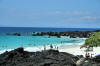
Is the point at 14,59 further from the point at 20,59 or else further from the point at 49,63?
the point at 49,63

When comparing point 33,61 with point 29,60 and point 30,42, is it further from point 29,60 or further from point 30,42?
point 30,42

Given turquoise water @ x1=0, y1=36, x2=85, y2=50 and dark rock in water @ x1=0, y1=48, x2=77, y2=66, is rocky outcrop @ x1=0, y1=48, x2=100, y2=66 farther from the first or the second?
turquoise water @ x1=0, y1=36, x2=85, y2=50

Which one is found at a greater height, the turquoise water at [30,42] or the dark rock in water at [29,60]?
the dark rock in water at [29,60]

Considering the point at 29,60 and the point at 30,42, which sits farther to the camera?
the point at 30,42

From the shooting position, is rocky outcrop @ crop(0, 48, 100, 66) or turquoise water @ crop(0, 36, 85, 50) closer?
rocky outcrop @ crop(0, 48, 100, 66)

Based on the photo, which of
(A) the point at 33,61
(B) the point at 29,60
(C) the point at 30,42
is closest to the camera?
(A) the point at 33,61

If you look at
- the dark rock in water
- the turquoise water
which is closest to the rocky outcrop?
the dark rock in water

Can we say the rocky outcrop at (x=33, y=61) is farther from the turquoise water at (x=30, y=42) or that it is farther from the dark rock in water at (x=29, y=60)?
the turquoise water at (x=30, y=42)

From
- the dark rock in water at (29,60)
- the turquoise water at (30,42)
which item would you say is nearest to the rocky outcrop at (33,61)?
the dark rock in water at (29,60)

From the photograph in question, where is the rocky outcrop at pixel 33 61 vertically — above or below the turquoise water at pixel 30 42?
above

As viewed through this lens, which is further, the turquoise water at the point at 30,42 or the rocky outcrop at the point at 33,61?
the turquoise water at the point at 30,42

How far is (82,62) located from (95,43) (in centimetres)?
185

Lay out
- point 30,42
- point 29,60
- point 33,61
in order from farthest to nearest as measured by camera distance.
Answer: point 30,42 < point 29,60 < point 33,61

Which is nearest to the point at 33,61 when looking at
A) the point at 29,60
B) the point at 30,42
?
the point at 29,60
